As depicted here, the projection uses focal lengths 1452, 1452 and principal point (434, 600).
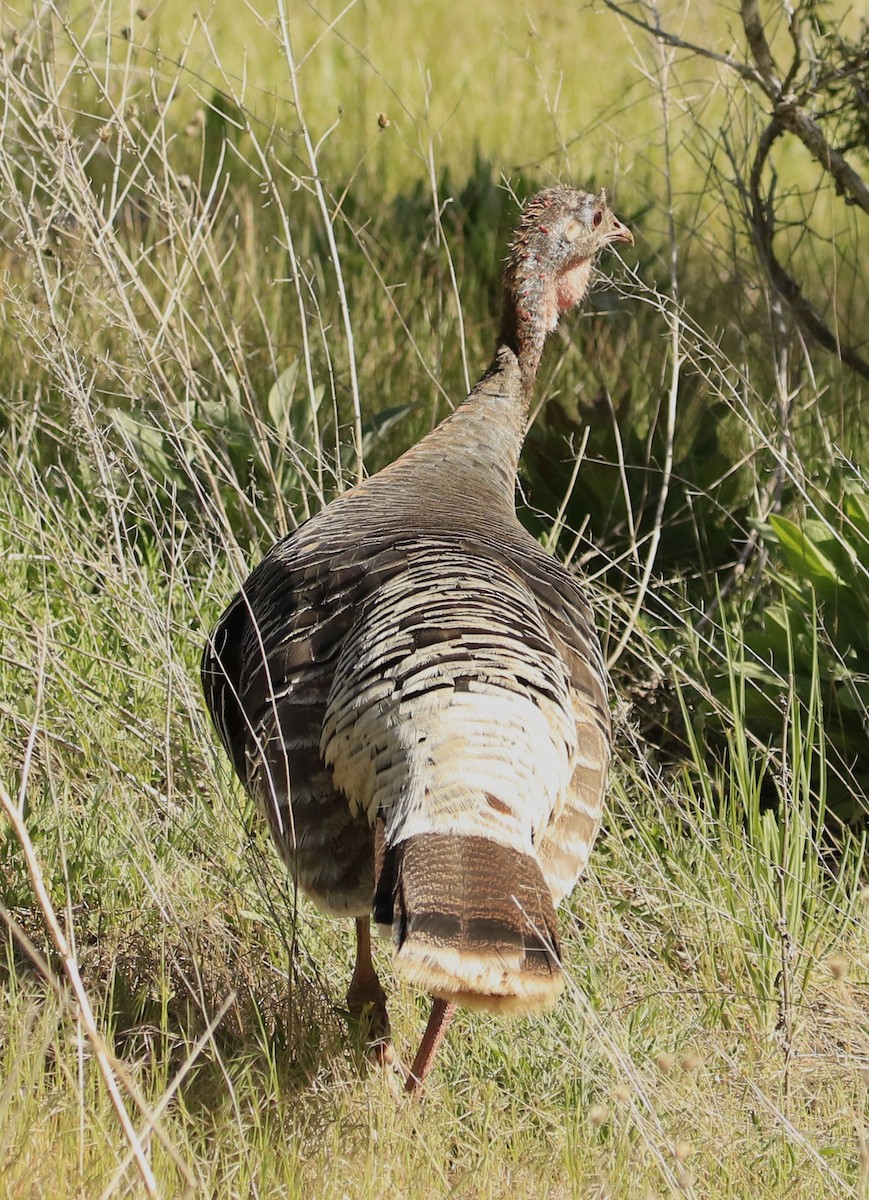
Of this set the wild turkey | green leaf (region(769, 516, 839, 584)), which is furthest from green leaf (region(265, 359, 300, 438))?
green leaf (region(769, 516, 839, 584))

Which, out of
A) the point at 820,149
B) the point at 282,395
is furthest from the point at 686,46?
the point at 282,395

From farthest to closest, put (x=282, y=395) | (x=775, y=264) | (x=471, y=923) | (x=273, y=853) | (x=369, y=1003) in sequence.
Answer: (x=282, y=395) < (x=775, y=264) < (x=273, y=853) < (x=369, y=1003) < (x=471, y=923)

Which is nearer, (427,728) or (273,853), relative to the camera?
(427,728)

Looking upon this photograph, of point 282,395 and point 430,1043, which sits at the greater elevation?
point 282,395

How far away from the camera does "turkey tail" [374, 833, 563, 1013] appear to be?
224 cm

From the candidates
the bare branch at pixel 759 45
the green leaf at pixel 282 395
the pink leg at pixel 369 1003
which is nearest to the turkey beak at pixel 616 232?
the bare branch at pixel 759 45

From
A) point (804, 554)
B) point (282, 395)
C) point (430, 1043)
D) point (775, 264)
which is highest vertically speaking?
point (775, 264)

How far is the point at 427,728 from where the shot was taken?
8.47 feet

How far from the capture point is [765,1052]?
3.03 m

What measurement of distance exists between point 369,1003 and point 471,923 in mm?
964

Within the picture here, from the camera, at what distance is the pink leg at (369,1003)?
10.1 feet

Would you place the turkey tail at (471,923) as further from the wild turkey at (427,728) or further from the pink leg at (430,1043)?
the pink leg at (430,1043)

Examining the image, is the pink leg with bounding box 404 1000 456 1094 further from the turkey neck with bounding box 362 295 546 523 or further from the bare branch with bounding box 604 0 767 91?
the bare branch with bounding box 604 0 767 91

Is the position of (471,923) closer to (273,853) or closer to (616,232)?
(273,853)
